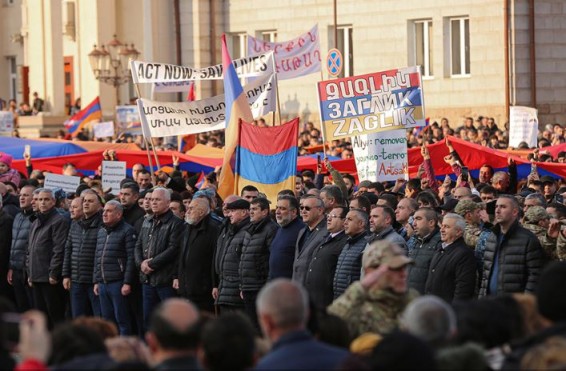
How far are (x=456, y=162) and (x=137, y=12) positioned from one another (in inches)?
1222

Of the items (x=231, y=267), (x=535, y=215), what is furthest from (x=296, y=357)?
(x=231, y=267)

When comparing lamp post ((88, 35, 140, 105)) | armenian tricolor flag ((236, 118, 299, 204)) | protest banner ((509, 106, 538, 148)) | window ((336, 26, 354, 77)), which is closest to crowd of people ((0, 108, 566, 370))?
armenian tricolor flag ((236, 118, 299, 204))

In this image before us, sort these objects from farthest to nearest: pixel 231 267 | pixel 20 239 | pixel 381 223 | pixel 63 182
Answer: pixel 63 182 → pixel 20 239 → pixel 231 267 → pixel 381 223

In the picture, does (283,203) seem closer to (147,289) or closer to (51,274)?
(147,289)

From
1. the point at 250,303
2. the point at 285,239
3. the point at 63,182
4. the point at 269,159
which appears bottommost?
the point at 250,303

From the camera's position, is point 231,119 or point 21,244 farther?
point 231,119

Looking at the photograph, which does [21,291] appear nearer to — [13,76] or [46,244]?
[46,244]

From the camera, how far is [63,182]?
23.1m

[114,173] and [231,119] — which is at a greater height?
[231,119]

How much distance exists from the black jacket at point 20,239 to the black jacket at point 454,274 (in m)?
6.76

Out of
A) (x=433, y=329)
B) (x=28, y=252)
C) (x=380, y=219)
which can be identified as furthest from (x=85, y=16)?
(x=433, y=329)

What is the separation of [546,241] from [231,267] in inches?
149

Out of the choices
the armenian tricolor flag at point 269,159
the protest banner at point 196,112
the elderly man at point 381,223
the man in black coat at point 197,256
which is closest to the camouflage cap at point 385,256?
the elderly man at point 381,223

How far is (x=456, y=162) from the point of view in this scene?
2227 cm
